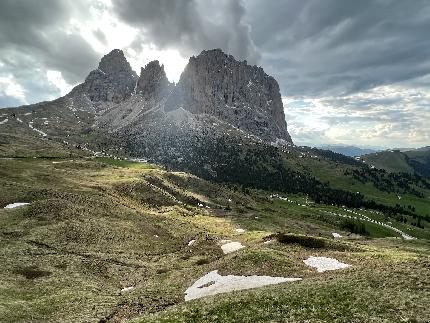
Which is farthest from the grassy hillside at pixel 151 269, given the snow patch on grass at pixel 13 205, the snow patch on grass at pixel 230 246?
the snow patch on grass at pixel 230 246

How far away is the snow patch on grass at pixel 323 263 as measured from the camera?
5905 cm

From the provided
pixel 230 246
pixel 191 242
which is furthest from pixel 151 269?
pixel 191 242

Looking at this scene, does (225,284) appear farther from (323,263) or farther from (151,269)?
(151,269)

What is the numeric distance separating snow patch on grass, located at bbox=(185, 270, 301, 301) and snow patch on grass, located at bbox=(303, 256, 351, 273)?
8.56 m

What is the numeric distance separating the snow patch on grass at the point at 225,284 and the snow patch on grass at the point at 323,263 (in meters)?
8.56

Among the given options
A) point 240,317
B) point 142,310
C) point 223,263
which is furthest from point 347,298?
point 223,263

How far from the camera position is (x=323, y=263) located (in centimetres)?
6197

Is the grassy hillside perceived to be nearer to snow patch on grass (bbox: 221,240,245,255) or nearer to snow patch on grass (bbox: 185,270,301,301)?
snow patch on grass (bbox: 185,270,301,301)

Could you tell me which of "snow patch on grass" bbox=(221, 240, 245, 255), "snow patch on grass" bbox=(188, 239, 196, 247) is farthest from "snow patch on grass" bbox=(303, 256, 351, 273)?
"snow patch on grass" bbox=(188, 239, 196, 247)

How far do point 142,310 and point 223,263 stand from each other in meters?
19.8

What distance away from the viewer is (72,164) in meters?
198

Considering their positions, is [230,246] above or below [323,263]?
below

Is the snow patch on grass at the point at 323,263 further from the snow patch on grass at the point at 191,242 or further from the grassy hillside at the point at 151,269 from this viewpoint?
the snow patch on grass at the point at 191,242

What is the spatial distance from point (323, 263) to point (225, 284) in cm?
1769
